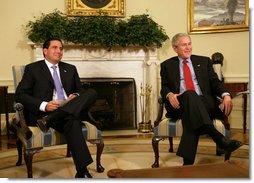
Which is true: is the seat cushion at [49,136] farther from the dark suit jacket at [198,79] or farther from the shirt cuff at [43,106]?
the dark suit jacket at [198,79]

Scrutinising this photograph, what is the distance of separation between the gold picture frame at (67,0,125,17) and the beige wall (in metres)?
0.14

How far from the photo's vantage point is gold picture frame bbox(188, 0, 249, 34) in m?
5.02

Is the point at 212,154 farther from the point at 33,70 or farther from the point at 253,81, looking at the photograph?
the point at 253,81

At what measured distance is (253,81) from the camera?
1366 mm

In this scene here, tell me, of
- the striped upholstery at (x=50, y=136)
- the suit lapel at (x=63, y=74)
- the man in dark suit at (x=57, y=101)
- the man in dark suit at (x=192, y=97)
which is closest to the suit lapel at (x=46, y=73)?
the man in dark suit at (x=57, y=101)

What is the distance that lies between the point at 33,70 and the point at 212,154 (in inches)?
77.0

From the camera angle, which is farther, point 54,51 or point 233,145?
point 54,51

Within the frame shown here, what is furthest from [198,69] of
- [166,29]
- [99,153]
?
[166,29]

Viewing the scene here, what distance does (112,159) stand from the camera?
340 centimetres

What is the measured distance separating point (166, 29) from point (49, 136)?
311cm

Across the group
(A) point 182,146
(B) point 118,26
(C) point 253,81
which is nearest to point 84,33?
(B) point 118,26

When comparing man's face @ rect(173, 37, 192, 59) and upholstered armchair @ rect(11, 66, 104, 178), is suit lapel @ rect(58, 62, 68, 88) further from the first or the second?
man's face @ rect(173, 37, 192, 59)

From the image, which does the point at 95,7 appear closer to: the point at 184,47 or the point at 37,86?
the point at 184,47

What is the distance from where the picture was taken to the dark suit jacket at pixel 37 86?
2.86 metres
